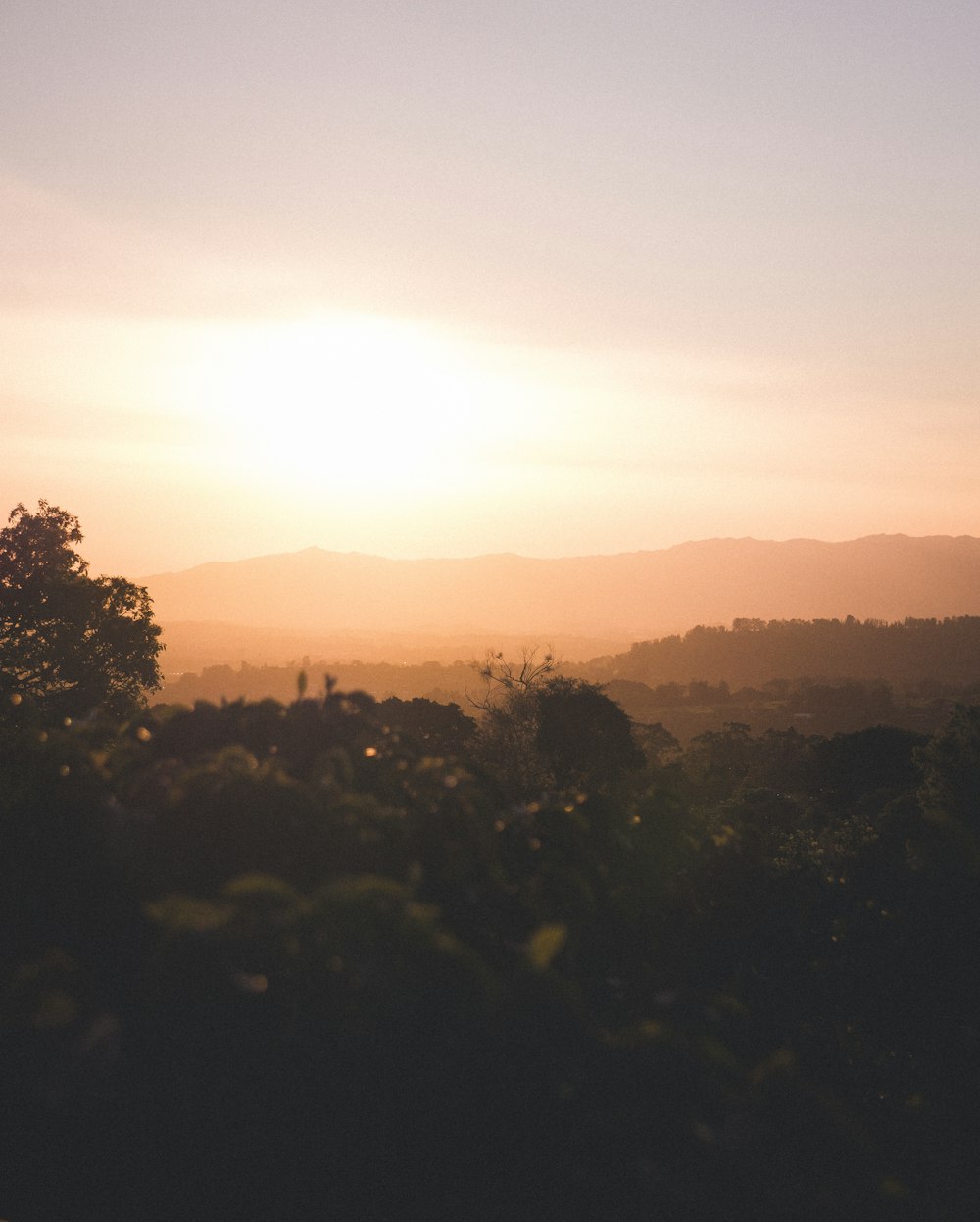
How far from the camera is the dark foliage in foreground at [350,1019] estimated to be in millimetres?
3420

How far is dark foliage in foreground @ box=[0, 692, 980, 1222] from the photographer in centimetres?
342

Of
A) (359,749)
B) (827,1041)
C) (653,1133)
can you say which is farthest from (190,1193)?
(827,1041)

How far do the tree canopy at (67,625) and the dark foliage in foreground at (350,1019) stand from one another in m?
33.0

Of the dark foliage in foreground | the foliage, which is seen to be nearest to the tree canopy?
the foliage

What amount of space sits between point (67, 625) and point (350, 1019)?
3812 centimetres

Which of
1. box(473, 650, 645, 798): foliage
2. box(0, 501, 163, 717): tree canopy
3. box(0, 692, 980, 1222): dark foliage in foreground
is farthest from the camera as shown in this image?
box(473, 650, 645, 798): foliage

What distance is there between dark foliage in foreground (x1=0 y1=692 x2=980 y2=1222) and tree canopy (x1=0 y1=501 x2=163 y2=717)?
3297 cm

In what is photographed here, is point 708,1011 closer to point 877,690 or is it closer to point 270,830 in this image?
point 270,830

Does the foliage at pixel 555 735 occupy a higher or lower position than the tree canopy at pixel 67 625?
lower

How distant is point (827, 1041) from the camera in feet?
18.9

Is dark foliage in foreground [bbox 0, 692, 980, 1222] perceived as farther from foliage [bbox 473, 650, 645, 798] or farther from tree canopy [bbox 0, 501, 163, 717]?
foliage [bbox 473, 650, 645, 798]

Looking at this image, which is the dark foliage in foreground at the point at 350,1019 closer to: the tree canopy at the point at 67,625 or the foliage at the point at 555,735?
the tree canopy at the point at 67,625

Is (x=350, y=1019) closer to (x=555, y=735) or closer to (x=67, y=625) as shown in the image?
(x=67, y=625)

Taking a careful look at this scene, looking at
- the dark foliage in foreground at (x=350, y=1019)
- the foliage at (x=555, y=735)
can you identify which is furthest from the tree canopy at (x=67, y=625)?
the dark foliage in foreground at (x=350, y=1019)
